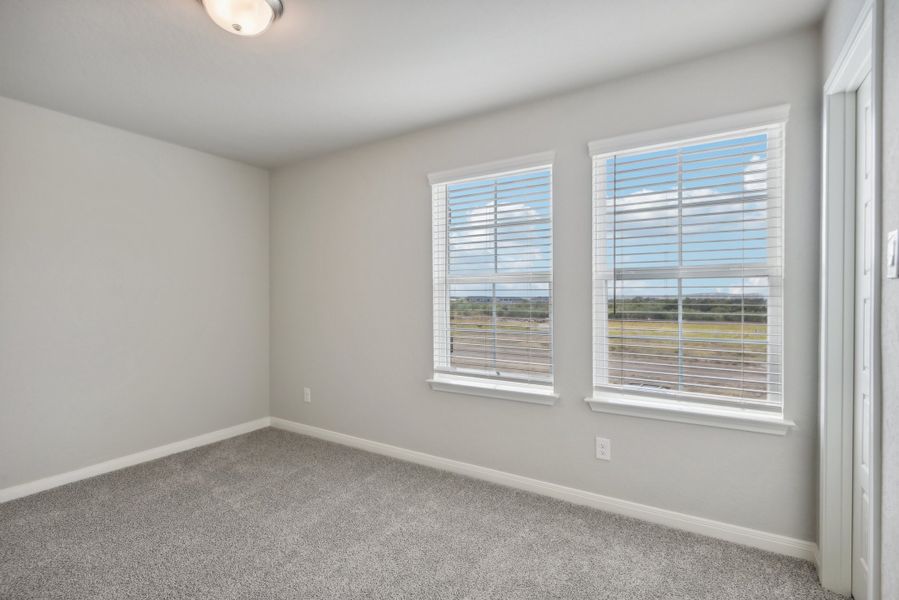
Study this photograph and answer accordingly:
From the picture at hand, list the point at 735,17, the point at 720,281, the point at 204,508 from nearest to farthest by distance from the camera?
the point at 735,17 < the point at 720,281 < the point at 204,508

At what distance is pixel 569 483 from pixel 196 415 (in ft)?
9.62

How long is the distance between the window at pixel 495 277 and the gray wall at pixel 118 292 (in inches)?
74.9

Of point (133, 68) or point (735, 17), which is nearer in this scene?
point (735, 17)

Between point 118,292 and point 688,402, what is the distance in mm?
3701

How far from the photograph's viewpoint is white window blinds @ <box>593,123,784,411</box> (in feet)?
6.99

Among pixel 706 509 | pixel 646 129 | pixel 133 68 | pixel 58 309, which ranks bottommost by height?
pixel 706 509

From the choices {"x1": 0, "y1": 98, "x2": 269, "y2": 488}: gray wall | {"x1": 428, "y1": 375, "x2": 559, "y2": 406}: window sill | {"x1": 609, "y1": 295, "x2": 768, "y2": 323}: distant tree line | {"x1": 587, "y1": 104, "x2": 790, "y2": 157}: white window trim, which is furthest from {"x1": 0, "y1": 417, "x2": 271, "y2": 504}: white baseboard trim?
{"x1": 587, "y1": 104, "x2": 790, "y2": 157}: white window trim

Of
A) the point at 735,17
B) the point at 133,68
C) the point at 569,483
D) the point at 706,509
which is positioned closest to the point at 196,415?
the point at 133,68

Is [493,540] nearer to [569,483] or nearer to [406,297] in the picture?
[569,483]

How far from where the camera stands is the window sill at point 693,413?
6.88ft

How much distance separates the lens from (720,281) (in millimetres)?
2227

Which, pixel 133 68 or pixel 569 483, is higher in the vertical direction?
pixel 133 68

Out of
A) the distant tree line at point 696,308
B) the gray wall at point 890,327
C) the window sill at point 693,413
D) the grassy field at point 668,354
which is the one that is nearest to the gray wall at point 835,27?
the gray wall at point 890,327

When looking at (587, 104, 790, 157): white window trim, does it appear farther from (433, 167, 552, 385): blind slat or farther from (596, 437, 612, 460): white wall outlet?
(596, 437, 612, 460): white wall outlet
